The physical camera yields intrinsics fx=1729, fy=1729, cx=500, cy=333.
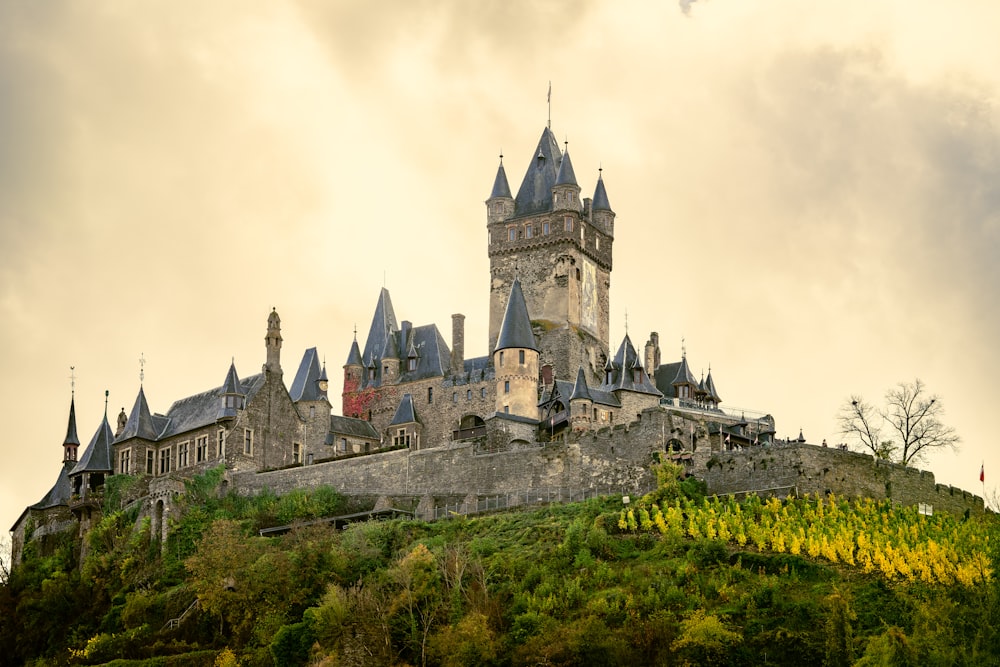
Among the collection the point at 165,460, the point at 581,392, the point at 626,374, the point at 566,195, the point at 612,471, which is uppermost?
the point at 566,195

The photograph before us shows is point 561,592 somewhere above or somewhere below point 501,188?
below

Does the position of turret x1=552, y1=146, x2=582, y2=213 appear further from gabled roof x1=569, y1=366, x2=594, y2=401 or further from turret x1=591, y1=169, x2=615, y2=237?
gabled roof x1=569, y1=366, x2=594, y2=401

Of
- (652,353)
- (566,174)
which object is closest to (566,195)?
(566,174)

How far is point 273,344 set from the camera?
257 feet

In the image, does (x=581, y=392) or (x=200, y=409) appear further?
(x=200, y=409)

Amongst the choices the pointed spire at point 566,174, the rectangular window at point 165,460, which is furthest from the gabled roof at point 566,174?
the rectangular window at point 165,460

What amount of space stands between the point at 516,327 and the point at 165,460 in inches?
671

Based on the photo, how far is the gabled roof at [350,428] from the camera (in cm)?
8219

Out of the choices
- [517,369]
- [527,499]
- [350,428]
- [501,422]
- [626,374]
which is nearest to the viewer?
[527,499]

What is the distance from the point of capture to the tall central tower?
286 feet

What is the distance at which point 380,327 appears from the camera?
90375 millimetres

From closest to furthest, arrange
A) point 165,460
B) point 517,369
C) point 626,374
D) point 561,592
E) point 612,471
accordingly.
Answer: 1. point 561,592
2. point 612,471
3. point 165,460
4. point 517,369
5. point 626,374

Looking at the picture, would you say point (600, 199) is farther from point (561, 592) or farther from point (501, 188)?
point (561, 592)

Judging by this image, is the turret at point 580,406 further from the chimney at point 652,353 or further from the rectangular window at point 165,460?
the rectangular window at point 165,460
